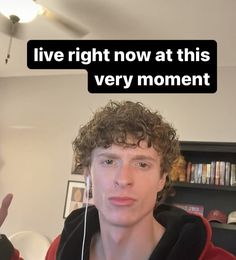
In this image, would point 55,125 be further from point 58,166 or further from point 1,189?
point 1,189

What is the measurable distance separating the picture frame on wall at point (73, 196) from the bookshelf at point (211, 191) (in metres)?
0.76

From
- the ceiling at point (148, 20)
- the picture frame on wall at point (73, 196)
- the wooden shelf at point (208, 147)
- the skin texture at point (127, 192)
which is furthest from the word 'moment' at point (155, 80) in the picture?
the picture frame on wall at point (73, 196)

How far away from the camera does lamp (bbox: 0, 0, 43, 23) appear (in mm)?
1695

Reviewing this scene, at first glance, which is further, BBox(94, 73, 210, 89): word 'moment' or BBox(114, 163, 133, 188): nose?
BBox(94, 73, 210, 89): word 'moment'

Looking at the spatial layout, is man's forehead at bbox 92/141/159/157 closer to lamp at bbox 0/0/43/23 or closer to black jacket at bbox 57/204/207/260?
black jacket at bbox 57/204/207/260

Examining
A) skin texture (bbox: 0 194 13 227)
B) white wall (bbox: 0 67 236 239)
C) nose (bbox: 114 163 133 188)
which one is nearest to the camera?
nose (bbox: 114 163 133 188)

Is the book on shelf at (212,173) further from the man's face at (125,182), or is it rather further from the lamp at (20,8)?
the man's face at (125,182)

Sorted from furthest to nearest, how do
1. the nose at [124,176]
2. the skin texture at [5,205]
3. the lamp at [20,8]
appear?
the lamp at [20,8] → the skin texture at [5,205] → the nose at [124,176]

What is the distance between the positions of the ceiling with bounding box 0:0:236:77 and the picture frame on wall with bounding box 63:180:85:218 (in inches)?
49.3

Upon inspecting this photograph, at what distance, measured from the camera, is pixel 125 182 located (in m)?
0.85

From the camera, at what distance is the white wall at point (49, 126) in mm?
2756

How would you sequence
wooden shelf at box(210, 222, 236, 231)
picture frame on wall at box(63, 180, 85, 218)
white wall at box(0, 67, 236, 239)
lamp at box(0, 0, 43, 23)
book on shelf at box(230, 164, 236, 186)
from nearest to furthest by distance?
lamp at box(0, 0, 43, 23), wooden shelf at box(210, 222, 236, 231), book on shelf at box(230, 164, 236, 186), white wall at box(0, 67, 236, 239), picture frame on wall at box(63, 180, 85, 218)

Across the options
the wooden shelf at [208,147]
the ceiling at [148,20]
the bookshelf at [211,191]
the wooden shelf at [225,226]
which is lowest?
the wooden shelf at [225,226]

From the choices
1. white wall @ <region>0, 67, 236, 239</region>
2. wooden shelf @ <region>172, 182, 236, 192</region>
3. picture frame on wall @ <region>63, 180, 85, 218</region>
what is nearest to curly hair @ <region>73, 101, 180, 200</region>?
wooden shelf @ <region>172, 182, 236, 192</region>
